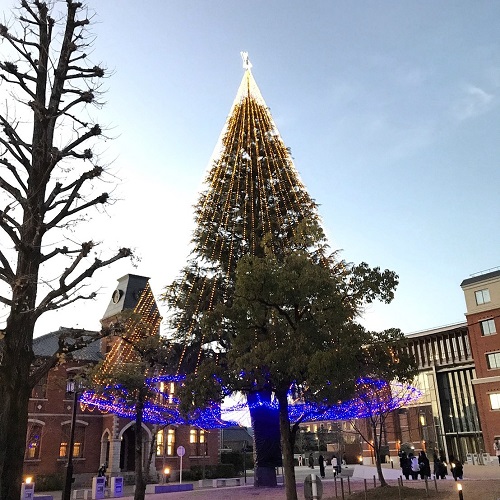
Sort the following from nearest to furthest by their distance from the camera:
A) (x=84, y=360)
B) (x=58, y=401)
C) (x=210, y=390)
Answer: (x=210, y=390) → (x=58, y=401) → (x=84, y=360)

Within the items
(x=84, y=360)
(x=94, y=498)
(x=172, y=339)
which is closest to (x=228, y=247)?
(x=172, y=339)

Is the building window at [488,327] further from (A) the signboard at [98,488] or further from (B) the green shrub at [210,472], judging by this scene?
(A) the signboard at [98,488]

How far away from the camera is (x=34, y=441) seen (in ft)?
115

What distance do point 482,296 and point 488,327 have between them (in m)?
2.86

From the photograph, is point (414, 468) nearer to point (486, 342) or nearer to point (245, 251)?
point (245, 251)

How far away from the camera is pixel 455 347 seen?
5109 cm

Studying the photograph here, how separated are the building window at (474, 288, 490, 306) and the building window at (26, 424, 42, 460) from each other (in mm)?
38342

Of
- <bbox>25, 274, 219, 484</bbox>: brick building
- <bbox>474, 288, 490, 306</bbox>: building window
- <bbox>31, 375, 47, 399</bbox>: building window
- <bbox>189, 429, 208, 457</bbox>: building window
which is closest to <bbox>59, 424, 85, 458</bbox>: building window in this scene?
<bbox>25, 274, 219, 484</bbox>: brick building

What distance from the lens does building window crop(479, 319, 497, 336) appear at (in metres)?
45.0

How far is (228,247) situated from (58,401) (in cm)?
2025

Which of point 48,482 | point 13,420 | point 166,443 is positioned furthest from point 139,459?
point 166,443

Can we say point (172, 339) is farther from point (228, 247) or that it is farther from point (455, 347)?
point (455, 347)

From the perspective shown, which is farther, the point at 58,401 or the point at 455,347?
the point at 455,347

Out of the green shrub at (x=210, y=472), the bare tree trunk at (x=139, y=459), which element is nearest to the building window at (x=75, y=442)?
the green shrub at (x=210, y=472)
